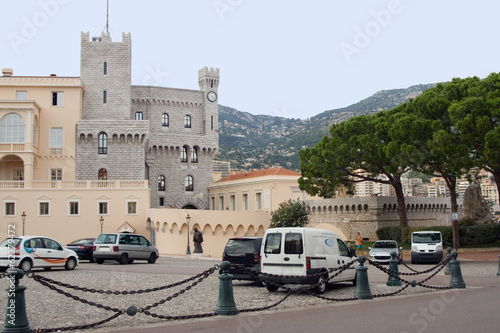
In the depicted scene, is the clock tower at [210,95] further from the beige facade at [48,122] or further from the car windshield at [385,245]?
the car windshield at [385,245]

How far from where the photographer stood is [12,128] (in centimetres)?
4628

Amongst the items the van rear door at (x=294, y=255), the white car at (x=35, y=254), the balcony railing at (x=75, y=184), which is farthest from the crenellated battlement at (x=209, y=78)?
the van rear door at (x=294, y=255)

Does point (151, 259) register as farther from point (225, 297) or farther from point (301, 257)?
point (225, 297)

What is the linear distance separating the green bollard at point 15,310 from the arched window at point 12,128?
41.0 metres

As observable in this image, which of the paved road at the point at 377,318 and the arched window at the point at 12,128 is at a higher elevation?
the arched window at the point at 12,128

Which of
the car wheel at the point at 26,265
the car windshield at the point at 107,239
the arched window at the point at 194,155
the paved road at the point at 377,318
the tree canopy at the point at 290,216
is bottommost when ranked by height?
the paved road at the point at 377,318

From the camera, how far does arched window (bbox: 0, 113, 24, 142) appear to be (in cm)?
4606

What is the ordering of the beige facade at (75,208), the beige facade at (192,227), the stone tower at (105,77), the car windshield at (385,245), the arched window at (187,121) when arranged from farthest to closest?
the arched window at (187,121)
the stone tower at (105,77)
the beige facade at (75,208)
the beige facade at (192,227)
the car windshield at (385,245)

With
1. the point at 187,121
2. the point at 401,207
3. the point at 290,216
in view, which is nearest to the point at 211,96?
the point at 187,121

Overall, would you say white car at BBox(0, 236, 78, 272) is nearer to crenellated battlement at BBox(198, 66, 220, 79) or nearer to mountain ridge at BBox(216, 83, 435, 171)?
crenellated battlement at BBox(198, 66, 220, 79)

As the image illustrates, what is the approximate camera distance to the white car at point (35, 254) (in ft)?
64.3

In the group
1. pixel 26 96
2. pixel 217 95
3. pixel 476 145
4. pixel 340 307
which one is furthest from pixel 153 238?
pixel 340 307

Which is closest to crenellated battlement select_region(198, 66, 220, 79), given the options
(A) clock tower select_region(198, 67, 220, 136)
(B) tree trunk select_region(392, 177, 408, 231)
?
(A) clock tower select_region(198, 67, 220, 136)

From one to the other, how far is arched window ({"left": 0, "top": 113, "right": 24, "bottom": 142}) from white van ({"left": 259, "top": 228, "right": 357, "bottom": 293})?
37.1 m
